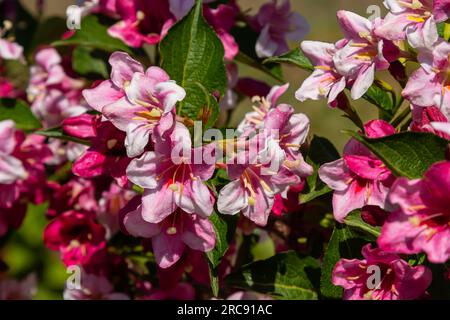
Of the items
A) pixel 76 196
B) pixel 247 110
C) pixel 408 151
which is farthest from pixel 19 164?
pixel 247 110

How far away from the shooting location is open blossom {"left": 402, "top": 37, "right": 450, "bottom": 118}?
939 mm

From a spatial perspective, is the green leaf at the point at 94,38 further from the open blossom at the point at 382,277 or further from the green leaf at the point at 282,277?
the open blossom at the point at 382,277

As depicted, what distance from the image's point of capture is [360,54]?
1042 millimetres

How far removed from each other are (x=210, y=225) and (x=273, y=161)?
128 mm

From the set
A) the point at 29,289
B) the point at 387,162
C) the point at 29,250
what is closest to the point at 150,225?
the point at 387,162

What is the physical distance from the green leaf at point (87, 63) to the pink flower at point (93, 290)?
17.9 inches

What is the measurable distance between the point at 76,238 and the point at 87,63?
0.40 metres

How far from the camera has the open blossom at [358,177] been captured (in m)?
0.97

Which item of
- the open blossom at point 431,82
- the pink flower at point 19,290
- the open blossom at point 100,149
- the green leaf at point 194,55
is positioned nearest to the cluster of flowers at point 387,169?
the open blossom at point 431,82

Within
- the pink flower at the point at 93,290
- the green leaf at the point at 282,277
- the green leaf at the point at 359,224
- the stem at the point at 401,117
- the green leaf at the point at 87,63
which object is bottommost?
the pink flower at the point at 93,290

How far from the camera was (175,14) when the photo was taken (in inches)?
49.2

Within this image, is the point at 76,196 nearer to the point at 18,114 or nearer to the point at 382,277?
the point at 18,114
